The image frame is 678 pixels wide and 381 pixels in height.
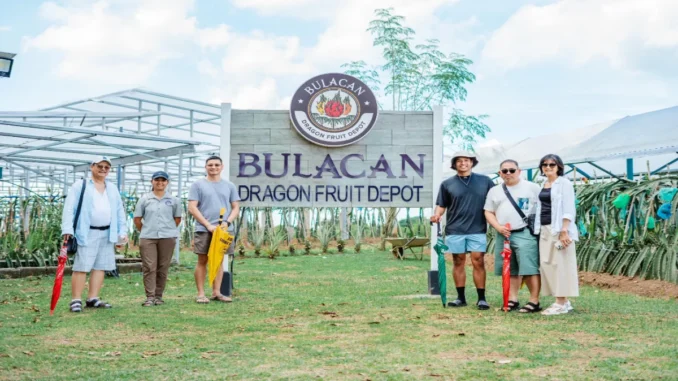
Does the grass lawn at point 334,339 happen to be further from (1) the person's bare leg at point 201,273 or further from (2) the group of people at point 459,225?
(2) the group of people at point 459,225

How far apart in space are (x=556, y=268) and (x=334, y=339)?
227cm

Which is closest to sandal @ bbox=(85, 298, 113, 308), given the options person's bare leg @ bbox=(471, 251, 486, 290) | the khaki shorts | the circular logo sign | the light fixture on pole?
the khaki shorts

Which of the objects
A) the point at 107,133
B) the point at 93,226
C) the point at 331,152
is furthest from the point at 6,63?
the point at 331,152

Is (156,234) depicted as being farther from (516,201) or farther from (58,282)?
(516,201)

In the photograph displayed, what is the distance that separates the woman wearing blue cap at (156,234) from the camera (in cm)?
752

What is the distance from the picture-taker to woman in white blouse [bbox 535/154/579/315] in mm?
6473

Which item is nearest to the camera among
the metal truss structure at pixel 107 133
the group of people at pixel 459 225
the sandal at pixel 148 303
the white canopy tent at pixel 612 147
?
the group of people at pixel 459 225

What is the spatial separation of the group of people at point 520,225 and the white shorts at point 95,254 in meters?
3.17

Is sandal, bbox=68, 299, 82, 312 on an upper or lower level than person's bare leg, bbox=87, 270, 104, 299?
lower

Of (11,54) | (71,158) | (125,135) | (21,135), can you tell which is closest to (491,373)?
(11,54)

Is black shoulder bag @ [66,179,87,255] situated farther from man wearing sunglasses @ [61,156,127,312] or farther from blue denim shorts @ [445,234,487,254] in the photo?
blue denim shorts @ [445,234,487,254]

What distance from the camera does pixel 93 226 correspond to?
7117 millimetres

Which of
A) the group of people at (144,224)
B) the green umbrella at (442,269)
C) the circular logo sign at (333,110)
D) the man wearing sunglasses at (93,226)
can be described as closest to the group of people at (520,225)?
the green umbrella at (442,269)

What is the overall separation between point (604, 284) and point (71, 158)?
11.7m
